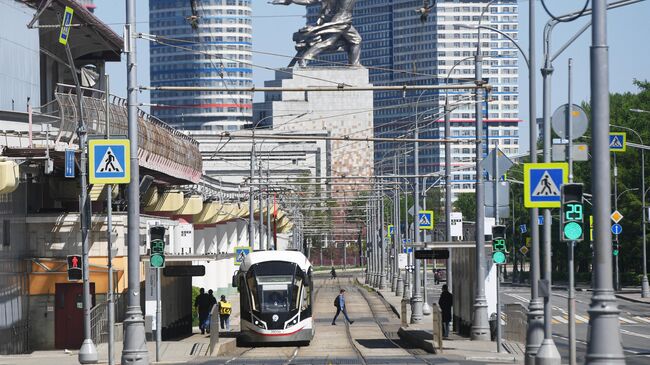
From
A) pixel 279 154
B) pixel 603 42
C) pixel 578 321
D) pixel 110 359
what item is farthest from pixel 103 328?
Answer: pixel 279 154

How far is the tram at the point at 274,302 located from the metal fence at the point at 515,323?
8.34 metres

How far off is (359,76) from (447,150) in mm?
125987

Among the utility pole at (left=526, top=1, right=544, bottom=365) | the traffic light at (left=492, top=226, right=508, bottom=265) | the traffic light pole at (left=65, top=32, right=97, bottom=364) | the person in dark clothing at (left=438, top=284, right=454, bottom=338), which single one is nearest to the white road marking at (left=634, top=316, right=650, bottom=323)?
the person in dark clothing at (left=438, top=284, right=454, bottom=338)

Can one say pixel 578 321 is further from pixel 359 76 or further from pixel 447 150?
pixel 359 76

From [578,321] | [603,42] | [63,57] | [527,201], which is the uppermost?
[63,57]

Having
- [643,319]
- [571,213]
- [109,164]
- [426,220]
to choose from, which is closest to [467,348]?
[109,164]

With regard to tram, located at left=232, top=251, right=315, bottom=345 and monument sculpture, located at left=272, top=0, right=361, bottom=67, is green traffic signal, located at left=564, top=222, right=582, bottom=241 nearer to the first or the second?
tram, located at left=232, top=251, right=315, bottom=345

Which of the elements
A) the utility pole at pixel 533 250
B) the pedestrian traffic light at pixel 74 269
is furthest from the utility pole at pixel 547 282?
the pedestrian traffic light at pixel 74 269

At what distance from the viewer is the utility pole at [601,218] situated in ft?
51.5

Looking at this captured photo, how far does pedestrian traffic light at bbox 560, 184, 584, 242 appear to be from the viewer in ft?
69.8

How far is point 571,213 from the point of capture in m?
21.5

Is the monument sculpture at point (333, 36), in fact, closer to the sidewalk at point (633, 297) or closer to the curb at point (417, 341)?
the sidewalk at point (633, 297)

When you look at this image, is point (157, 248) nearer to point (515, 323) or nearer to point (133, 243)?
point (133, 243)

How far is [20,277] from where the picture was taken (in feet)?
145
